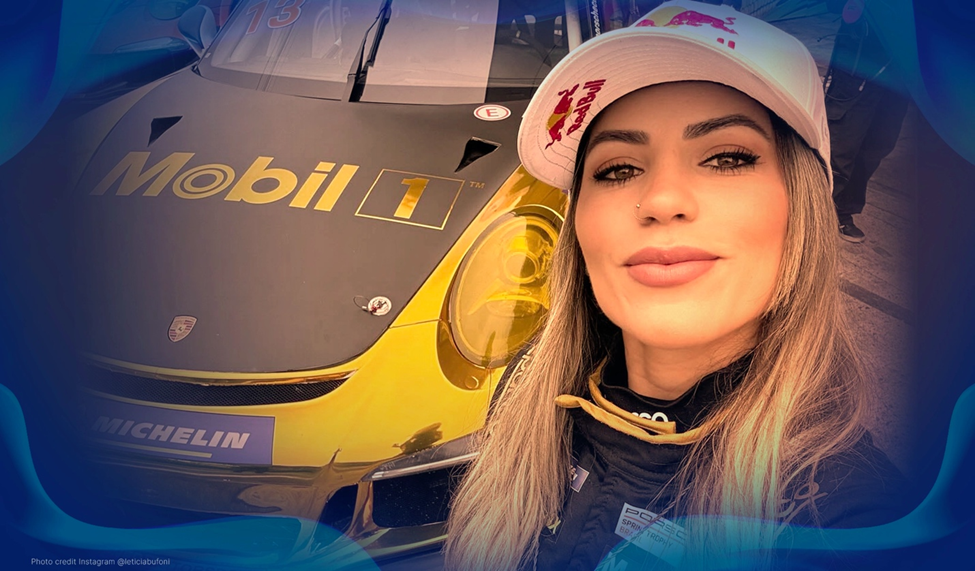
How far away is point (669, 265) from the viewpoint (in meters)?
0.77

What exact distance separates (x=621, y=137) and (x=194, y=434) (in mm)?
626

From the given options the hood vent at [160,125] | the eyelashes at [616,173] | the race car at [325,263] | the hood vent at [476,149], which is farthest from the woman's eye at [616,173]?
the hood vent at [160,125]

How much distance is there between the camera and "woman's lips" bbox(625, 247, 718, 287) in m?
0.76

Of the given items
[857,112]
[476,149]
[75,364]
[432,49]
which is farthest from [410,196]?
[857,112]

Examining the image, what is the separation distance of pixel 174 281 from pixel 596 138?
0.56 metres

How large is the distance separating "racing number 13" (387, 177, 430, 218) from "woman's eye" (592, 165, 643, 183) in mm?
247

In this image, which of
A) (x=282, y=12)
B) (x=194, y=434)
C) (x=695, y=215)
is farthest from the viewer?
(x=282, y=12)

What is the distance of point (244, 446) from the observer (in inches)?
34.1

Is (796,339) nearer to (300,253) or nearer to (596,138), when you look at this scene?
(596,138)

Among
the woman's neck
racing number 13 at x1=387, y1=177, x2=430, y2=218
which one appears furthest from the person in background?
racing number 13 at x1=387, y1=177, x2=430, y2=218

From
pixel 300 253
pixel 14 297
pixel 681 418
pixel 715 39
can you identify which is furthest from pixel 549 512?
pixel 14 297

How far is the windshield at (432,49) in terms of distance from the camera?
40.4 inches

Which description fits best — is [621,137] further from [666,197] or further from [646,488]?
[646,488]

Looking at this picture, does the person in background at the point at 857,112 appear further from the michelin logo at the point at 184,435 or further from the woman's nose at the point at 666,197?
the michelin logo at the point at 184,435
